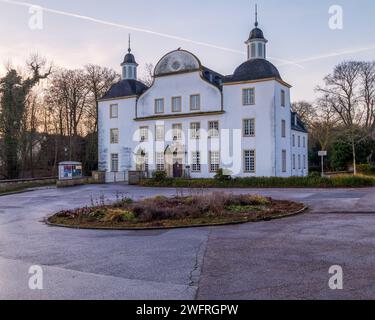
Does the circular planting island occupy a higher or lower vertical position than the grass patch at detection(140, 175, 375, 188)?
lower

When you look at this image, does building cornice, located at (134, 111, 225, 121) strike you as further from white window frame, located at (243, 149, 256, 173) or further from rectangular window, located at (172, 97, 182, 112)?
white window frame, located at (243, 149, 256, 173)

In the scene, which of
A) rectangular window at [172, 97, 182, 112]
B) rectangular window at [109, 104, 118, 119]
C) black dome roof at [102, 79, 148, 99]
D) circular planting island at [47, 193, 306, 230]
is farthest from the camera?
rectangular window at [109, 104, 118, 119]

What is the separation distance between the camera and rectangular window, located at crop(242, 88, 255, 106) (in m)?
33.7

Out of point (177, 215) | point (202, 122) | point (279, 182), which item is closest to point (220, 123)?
point (202, 122)

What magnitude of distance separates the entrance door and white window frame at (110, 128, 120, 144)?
8065 mm

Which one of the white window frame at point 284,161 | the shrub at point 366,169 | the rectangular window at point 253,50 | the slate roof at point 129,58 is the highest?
the slate roof at point 129,58

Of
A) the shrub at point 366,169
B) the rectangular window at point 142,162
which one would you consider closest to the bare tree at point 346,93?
the shrub at point 366,169

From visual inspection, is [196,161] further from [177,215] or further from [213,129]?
[177,215]

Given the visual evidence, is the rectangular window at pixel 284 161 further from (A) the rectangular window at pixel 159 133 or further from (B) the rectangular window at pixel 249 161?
(A) the rectangular window at pixel 159 133

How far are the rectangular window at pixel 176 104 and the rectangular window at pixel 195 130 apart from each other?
89.9 inches

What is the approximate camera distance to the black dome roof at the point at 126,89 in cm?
4106

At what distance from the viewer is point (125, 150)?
40.2 m

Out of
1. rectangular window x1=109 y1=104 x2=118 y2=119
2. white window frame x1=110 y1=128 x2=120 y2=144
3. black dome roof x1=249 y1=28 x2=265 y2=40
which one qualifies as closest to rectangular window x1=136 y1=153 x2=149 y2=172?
white window frame x1=110 y1=128 x2=120 y2=144

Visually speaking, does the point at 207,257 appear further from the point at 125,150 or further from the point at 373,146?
the point at 373,146
